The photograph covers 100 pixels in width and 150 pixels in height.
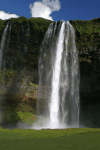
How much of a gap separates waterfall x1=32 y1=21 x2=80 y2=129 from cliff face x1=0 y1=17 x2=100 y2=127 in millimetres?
647

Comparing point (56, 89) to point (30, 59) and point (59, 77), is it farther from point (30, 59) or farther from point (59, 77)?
point (30, 59)

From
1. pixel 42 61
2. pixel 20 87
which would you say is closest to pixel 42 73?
pixel 42 61

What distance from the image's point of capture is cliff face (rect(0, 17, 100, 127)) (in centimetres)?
1630

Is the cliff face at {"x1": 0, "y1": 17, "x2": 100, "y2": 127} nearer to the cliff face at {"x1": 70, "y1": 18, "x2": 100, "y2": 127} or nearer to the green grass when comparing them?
the cliff face at {"x1": 70, "y1": 18, "x2": 100, "y2": 127}

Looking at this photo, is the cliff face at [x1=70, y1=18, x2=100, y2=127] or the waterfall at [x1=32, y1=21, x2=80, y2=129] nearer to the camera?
the waterfall at [x1=32, y1=21, x2=80, y2=129]

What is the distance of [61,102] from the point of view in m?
15.8

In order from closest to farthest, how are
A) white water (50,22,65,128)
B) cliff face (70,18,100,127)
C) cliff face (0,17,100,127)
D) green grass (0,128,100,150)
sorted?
green grass (0,128,100,150), white water (50,22,65,128), cliff face (70,18,100,127), cliff face (0,17,100,127)

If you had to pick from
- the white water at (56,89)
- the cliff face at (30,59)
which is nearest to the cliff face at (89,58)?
the cliff face at (30,59)

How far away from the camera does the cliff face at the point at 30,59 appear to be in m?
16.3

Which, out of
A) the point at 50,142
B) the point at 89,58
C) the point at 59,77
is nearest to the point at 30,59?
the point at 59,77

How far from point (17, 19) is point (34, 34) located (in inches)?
109

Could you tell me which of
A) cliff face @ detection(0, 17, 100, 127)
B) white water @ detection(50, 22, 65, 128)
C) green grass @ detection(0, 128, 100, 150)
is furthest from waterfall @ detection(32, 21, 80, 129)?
green grass @ detection(0, 128, 100, 150)

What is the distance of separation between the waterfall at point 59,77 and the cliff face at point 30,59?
0.65 metres

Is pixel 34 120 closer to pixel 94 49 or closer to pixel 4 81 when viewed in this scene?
pixel 4 81
